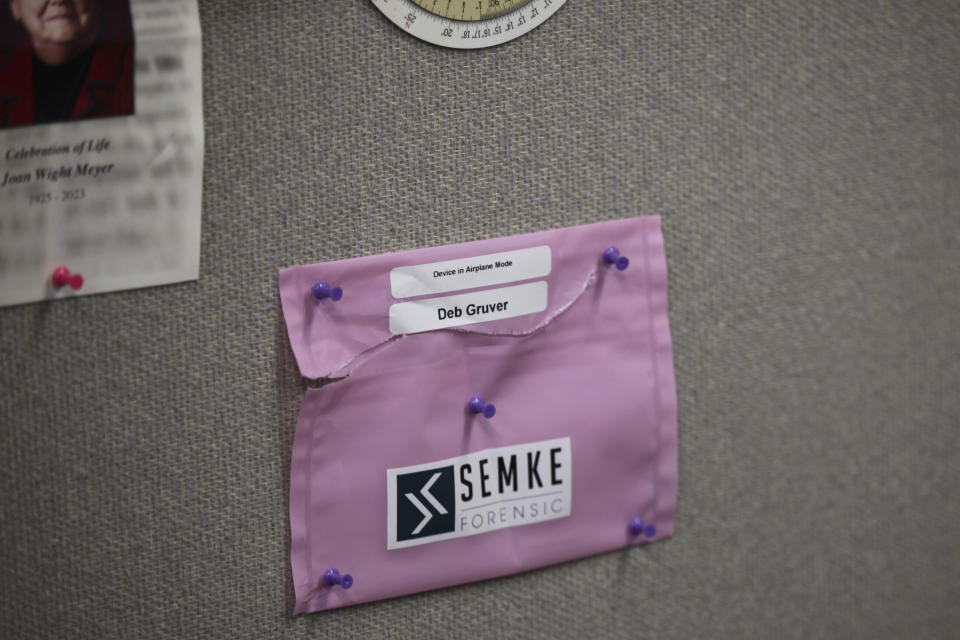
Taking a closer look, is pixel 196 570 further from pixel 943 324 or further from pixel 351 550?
pixel 943 324

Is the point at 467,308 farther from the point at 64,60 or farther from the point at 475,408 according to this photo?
the point at 64,60

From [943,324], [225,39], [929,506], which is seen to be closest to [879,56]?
[943,324]

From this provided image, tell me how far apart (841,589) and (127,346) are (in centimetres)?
67

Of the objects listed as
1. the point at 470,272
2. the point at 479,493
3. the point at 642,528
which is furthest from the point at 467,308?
the point at 642,528

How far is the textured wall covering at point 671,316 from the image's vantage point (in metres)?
0.59

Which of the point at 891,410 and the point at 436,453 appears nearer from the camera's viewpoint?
the point at 436,453

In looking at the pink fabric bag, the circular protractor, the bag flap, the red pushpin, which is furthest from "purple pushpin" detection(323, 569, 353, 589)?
the circular protractor

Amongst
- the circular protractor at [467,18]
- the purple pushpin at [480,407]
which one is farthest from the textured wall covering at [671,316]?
the purple pushpin at [480,407]

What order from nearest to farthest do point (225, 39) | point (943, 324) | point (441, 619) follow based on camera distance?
point (225, 39) < point (441, 619) < point (943, 324)

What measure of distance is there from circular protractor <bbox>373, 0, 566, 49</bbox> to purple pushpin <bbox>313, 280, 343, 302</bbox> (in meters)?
0.19

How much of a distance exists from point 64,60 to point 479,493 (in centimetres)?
42

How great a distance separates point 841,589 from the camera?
809mm

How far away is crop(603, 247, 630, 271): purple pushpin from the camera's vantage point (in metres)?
0.67

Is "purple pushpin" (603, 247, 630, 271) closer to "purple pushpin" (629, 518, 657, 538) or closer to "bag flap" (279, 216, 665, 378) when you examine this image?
"bag flap" (279, 216, 665, 378)
